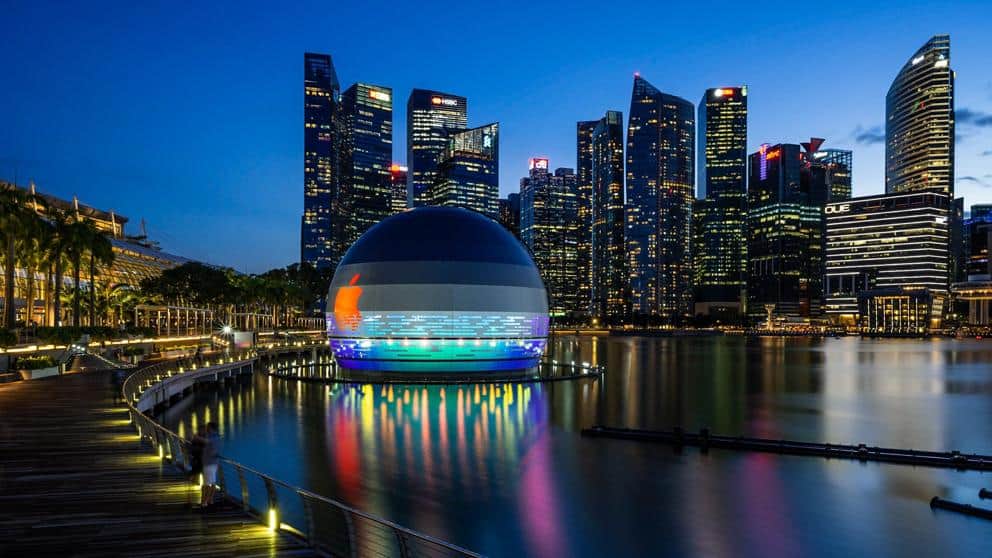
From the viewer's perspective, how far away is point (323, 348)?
115188mm

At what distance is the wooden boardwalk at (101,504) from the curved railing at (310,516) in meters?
0.44

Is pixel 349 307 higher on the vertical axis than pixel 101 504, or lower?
higher

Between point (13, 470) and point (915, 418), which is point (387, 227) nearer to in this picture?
point (915, 418)

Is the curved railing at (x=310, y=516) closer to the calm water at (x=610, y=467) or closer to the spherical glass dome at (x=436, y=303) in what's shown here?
the calm water at (x=610, y=467)

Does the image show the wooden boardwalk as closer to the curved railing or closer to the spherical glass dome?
the curved railing

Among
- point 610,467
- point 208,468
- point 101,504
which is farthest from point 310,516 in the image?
point 610,467

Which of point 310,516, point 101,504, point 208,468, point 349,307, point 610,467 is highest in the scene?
point 349,307

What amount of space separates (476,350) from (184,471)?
4659 centimetres

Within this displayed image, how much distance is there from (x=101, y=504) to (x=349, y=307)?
5240cm

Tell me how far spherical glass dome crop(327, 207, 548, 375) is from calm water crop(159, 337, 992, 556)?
7.36 meters

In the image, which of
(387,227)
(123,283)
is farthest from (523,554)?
(123,283)

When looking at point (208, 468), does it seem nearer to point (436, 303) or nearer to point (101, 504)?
point (101, 504)

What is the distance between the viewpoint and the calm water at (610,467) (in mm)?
20797

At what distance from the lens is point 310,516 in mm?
14172
